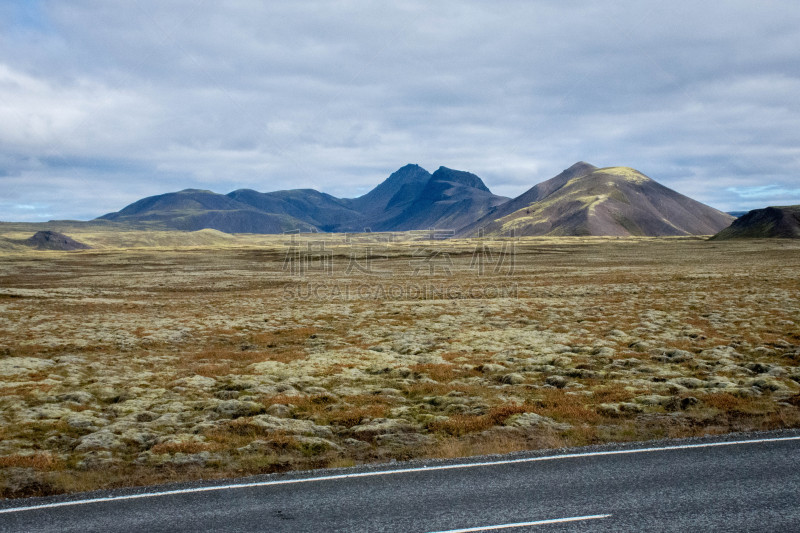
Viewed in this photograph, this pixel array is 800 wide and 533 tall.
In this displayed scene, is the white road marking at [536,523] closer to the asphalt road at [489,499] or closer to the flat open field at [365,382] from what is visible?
the asphalt road at [489,499]

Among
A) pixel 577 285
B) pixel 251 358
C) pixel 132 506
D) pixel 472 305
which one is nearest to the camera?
pixel 132 506

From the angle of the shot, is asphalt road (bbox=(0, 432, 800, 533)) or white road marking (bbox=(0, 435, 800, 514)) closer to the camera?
asphalt road (bbox=(0, 432, 800, 533))

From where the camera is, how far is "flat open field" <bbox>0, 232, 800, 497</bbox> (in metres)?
17.0

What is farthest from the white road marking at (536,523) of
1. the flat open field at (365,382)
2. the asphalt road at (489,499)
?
the flat open field at (365,382)

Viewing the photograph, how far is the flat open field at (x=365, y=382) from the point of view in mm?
16953

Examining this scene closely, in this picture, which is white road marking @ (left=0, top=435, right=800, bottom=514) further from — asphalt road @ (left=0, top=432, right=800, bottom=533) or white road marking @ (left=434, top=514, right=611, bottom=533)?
white road marking @ (left=434, top=514, right=611, bottom=533)

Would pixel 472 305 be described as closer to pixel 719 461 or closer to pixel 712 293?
pixel 712 293

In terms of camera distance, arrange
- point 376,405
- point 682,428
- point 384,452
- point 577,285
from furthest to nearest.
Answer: point 577,285, point 376,405, point 682,428, point 384,452

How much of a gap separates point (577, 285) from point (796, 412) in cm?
5452

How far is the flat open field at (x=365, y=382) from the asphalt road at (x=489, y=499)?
175 centimetres

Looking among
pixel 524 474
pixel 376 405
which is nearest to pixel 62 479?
pixel 376 405

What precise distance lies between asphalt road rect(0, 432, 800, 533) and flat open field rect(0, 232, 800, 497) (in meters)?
1.75

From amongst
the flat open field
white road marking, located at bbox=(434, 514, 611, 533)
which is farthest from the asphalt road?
the flat open field

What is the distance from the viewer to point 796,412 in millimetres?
18641
